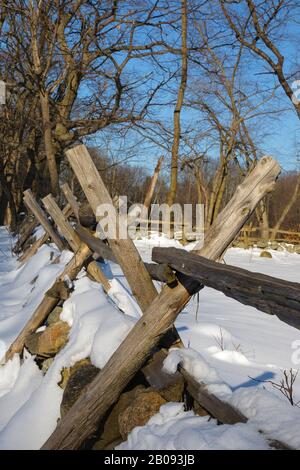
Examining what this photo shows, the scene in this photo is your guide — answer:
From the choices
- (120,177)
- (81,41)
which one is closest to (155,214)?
(81,41)

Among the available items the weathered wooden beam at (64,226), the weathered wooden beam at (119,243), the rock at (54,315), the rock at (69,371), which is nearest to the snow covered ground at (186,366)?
the rock at (69,371)

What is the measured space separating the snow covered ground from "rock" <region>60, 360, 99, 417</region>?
67 mm

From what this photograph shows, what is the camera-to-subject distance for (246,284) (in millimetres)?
1766

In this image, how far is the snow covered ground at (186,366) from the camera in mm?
1783

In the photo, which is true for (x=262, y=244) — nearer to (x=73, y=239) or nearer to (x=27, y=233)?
(x=27, y=233)

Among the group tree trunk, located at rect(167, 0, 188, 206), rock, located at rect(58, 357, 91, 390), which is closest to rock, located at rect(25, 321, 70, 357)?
rock, located at rect(58, 357, 91, 390)

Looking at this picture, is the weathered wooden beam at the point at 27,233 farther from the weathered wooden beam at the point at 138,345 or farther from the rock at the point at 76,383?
the weathered wooden beam at the point at 138,345

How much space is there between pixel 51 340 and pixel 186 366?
4.72 feet

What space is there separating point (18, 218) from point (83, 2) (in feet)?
25.5

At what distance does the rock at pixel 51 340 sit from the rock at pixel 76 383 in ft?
2.16

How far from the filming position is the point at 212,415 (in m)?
2.04

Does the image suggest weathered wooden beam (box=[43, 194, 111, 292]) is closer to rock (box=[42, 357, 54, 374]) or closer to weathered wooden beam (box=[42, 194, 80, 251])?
weathered wooden beam (box=[42, 194, 80, 251])

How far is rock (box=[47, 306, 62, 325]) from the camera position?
12.6 feet

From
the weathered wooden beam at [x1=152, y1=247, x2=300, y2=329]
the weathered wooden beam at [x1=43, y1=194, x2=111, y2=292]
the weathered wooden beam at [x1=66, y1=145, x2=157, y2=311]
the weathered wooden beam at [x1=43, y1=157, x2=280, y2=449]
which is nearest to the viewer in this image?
the weathered wooden beam at [x1=152, y1=247, x2=300, y2=329]
